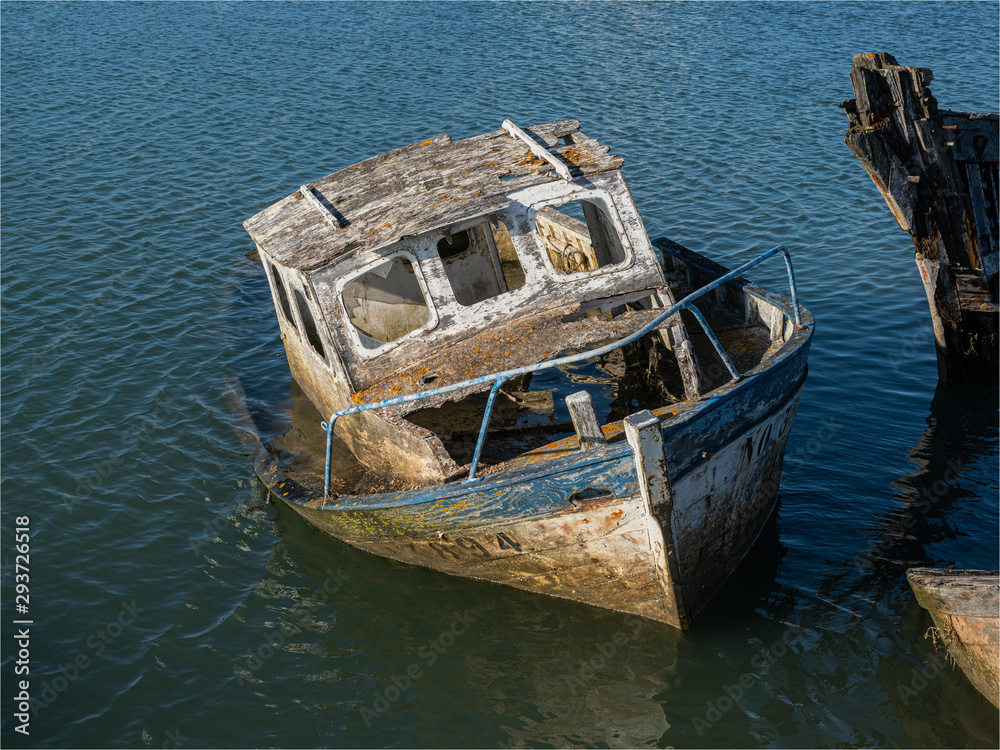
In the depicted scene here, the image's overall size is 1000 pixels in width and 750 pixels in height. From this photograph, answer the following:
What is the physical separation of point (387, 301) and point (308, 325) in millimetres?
1111

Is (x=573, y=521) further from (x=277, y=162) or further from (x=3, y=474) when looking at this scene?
(x=277, y=162)

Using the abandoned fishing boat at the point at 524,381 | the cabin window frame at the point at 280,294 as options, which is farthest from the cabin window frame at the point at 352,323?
the cabin window frame at the point at 280,294

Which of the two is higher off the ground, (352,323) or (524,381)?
(352,323)

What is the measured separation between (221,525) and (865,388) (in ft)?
26.3

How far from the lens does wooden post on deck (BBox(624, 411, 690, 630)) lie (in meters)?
6.72

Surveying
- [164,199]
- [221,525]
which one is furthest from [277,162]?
[221,525]

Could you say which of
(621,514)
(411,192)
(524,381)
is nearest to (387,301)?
(411,192)

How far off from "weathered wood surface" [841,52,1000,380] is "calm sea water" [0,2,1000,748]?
77 cm

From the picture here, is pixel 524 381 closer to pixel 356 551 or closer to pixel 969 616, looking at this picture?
pixel 356 551

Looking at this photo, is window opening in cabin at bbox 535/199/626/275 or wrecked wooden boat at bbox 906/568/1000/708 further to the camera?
window opening in cabin at bbox 535/199/626/275

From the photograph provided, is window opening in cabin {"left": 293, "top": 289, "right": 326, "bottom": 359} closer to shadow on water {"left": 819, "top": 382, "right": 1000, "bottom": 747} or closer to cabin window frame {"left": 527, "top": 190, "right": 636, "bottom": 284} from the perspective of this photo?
cabin window frame {"left": 527, "top": 190, "right": 636, "bottom": 284}

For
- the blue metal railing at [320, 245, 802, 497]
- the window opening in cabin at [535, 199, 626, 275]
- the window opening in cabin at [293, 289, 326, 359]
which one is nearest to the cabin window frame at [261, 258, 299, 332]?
the window opening in cabin at [293, 289, 326, 359]

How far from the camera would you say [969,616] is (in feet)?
22.8

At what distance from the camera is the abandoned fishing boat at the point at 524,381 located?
24.1ft
